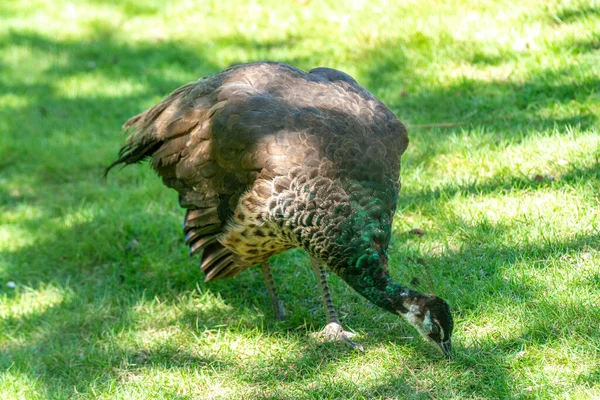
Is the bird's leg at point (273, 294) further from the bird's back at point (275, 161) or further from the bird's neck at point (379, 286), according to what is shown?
the bird's neck at point (379, 286)

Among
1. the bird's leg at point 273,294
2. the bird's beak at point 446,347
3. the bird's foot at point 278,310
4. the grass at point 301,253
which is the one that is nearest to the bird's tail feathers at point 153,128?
the grass at point 301,253

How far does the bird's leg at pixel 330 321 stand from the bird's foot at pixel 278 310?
300 mm

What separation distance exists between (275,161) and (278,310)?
116 centimetres

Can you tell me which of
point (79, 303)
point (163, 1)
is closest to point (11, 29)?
point (163, 1)

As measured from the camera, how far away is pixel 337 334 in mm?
4727

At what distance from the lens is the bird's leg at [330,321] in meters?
4.67

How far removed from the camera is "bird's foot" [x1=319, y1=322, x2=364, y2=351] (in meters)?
4.63

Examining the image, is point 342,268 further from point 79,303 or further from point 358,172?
point 79,303

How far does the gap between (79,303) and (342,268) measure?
2142mm

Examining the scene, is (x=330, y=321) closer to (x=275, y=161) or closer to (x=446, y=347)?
(x=446, y=347)

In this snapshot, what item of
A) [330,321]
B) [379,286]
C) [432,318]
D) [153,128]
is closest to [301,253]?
[330,321]

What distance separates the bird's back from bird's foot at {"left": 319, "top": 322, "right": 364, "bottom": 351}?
564 mm

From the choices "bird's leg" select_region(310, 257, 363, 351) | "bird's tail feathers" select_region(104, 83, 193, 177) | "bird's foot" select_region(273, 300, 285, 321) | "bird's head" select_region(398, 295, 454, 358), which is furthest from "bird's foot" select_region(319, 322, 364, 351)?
"bird's tail feathers" select_region(104, 83, 193, 177)

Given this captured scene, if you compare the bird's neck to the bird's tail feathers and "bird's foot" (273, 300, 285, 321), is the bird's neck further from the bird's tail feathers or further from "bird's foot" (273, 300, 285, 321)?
the bird's tail feathers
